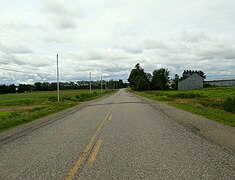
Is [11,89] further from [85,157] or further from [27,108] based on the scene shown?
[85,157]

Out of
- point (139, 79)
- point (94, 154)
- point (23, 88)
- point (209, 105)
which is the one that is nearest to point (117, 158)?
point (94, 154)

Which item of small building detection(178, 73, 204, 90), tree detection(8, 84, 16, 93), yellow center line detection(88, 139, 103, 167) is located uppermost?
small building detection(178, 73, 204, 90)

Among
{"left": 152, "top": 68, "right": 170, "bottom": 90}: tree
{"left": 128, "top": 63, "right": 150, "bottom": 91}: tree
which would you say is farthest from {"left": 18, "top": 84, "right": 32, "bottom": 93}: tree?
{"left": 152, "top": 68, "right": 170, "bottom": 90}: tree

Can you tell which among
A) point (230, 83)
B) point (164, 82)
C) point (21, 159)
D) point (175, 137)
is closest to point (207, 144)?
point (175, 137)

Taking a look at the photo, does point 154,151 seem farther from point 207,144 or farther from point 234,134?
point 234,134

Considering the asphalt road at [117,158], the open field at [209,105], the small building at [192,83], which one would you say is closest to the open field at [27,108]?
the asphalt road at [117,158]

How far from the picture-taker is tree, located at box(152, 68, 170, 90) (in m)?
127

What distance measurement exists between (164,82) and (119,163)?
124930 mm

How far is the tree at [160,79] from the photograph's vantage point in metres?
127

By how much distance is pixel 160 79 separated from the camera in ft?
418

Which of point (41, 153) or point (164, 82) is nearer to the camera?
point (41, 153)

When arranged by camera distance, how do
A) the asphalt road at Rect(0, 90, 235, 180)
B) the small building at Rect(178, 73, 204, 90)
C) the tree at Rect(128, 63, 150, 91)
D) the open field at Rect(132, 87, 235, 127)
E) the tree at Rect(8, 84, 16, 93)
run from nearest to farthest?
the asphalt road at Rect(0, 90, 235, 180), the open field at Rect(132, 87, 235, 127), the small building at Rect(178, 73, 204, 90), the tree at Rect(128, 63, 150, 91), the tree at Rect(8, 84, 16, 93)

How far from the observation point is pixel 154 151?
6.57 m

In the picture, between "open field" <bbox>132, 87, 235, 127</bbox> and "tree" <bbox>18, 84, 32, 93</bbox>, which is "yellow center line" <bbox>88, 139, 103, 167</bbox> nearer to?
"open field" <bbox>132, 87, 235, 127</bbox>
